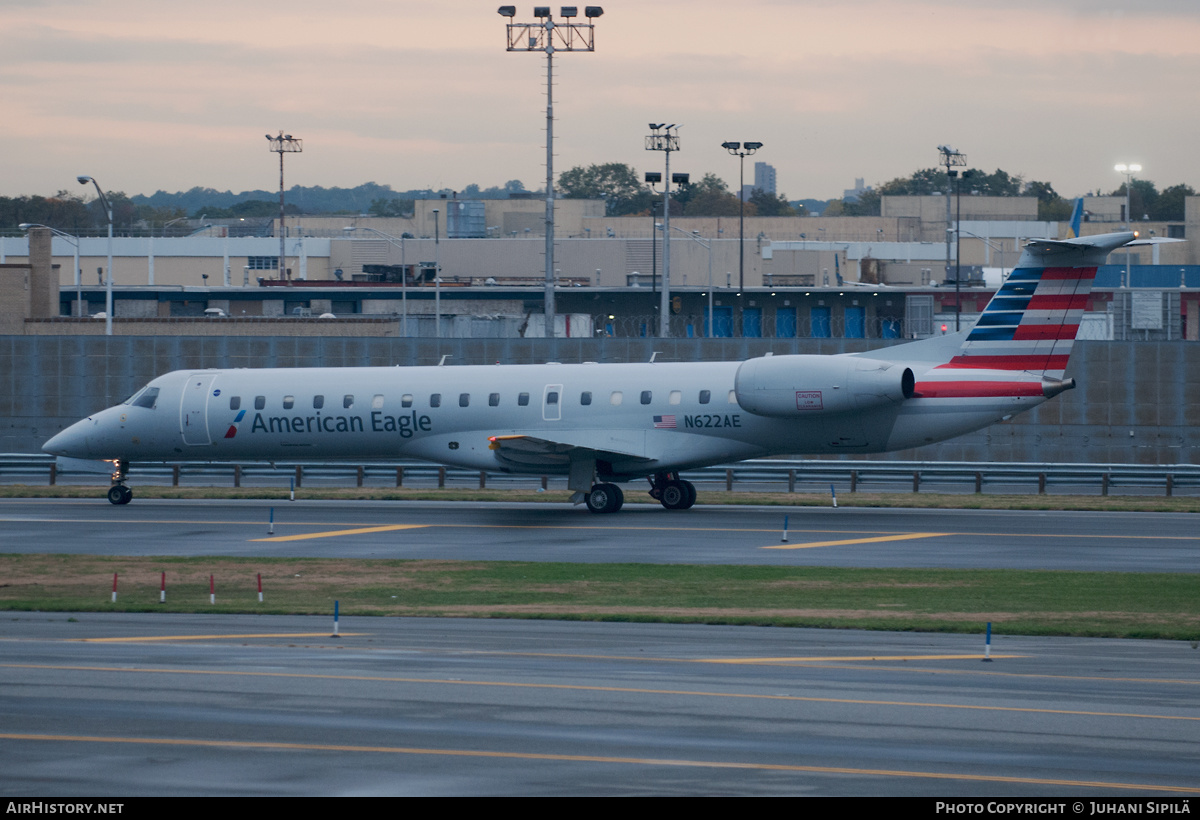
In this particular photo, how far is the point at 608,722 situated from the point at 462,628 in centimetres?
598

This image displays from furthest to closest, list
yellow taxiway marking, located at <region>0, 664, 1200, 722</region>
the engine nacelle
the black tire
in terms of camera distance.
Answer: the black tire < the engine nacelle < yellow taxiway marking, located at <region>0, 664, 1200, 722</region>

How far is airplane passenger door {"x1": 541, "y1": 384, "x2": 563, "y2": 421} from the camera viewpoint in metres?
31.6

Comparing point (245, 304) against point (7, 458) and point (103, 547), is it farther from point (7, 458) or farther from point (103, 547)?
point (103, 547)

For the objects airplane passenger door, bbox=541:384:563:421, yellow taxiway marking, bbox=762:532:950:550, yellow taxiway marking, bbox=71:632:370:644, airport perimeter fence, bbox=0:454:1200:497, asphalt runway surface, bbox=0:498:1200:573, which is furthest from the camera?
airport perimeter fence, bbox=0:454:1200:497

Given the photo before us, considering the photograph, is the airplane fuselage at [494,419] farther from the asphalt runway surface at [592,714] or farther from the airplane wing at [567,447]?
the asphalt runway surface at [592,714]

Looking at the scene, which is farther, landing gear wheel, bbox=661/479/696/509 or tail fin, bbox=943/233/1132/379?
landing gear wheel, bbox=661/479/696/509

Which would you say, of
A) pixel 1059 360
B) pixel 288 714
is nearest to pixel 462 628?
pixel 288 714

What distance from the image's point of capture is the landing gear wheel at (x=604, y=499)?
103ft

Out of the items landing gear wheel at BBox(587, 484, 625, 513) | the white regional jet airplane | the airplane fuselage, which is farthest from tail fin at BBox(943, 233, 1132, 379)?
landing gear wheel at BBox(587, 484, 625, 513)

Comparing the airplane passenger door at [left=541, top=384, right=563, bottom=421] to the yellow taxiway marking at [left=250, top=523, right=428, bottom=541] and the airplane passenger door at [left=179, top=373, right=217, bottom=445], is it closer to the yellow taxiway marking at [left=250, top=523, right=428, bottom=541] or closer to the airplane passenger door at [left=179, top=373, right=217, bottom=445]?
the yellow taxiway marking at [left=250, top=523, right=428, bottom=541]

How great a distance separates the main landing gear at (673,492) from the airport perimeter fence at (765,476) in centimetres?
259

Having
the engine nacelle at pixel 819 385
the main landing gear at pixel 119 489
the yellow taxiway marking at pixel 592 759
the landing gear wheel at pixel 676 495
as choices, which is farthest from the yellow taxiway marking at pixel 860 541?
the main landing gear at pixel 119 489

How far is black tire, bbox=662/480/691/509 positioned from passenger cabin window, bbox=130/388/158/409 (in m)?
13.1

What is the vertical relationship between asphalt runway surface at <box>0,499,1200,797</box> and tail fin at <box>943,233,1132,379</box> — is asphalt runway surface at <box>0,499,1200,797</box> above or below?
below
